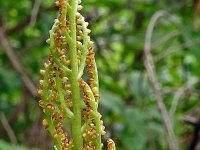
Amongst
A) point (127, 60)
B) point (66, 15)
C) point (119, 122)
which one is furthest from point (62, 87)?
point (127, 60)

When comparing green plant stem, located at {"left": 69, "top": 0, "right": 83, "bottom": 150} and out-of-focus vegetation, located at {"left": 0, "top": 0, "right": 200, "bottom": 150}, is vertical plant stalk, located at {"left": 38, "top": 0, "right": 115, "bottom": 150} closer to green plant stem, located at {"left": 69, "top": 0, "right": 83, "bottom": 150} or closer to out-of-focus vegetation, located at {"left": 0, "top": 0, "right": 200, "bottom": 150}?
green plant stem, located at {"left": 69, "top": 0, "right": 83, "bottom": 150}

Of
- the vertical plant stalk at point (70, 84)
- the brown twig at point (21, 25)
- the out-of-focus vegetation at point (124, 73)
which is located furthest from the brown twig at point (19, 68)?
the vertical plant stalk at point (70, 84)

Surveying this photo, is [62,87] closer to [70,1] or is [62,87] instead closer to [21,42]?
[70,1]

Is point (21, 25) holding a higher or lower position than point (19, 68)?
higher

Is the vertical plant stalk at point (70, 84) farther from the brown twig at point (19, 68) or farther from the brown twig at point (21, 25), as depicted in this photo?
the brown twig at point (21, 25)

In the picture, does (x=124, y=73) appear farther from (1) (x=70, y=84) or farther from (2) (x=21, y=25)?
(1) (x=70, y=84)

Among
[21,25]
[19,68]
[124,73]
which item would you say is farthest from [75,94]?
[124,73]

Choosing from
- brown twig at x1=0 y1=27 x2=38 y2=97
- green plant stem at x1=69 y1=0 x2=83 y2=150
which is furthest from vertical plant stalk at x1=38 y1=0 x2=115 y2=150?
brown twig at x1=0 y1=27 x2=38 y2=97

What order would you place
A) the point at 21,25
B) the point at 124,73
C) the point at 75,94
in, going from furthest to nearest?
the point at 124,73 < the point at 21,25 < the point at 75,94
